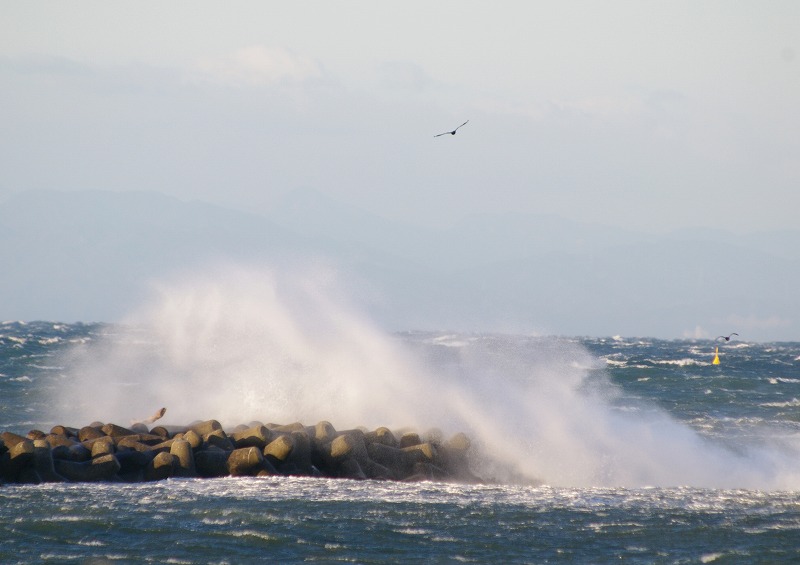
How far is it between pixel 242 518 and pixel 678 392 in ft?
76.2

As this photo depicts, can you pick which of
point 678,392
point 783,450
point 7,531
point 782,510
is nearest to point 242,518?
point 7,531

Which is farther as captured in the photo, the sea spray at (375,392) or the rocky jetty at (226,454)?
the sea spray at (375,392)

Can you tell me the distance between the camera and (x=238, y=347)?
2900cm

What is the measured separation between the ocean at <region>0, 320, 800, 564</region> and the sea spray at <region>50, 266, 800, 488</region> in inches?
2.7

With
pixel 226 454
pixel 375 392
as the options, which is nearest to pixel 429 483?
pixel 226 454

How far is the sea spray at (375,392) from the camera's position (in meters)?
21.8

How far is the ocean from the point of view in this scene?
552 inches

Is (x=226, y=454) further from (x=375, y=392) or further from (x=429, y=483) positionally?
(x=375, y=392)

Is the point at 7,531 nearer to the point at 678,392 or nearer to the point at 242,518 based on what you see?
the point at 242,518

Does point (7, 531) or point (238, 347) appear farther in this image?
point (238, 347)

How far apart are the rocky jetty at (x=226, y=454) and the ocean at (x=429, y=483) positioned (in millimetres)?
465

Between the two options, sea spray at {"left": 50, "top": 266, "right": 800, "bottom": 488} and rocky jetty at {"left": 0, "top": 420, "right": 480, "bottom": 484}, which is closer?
rocky jetty at {"left": 0, "top": 420, "right": 480, "bottom": 484}

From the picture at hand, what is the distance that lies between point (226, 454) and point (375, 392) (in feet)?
23.9

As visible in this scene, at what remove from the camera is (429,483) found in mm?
18578
